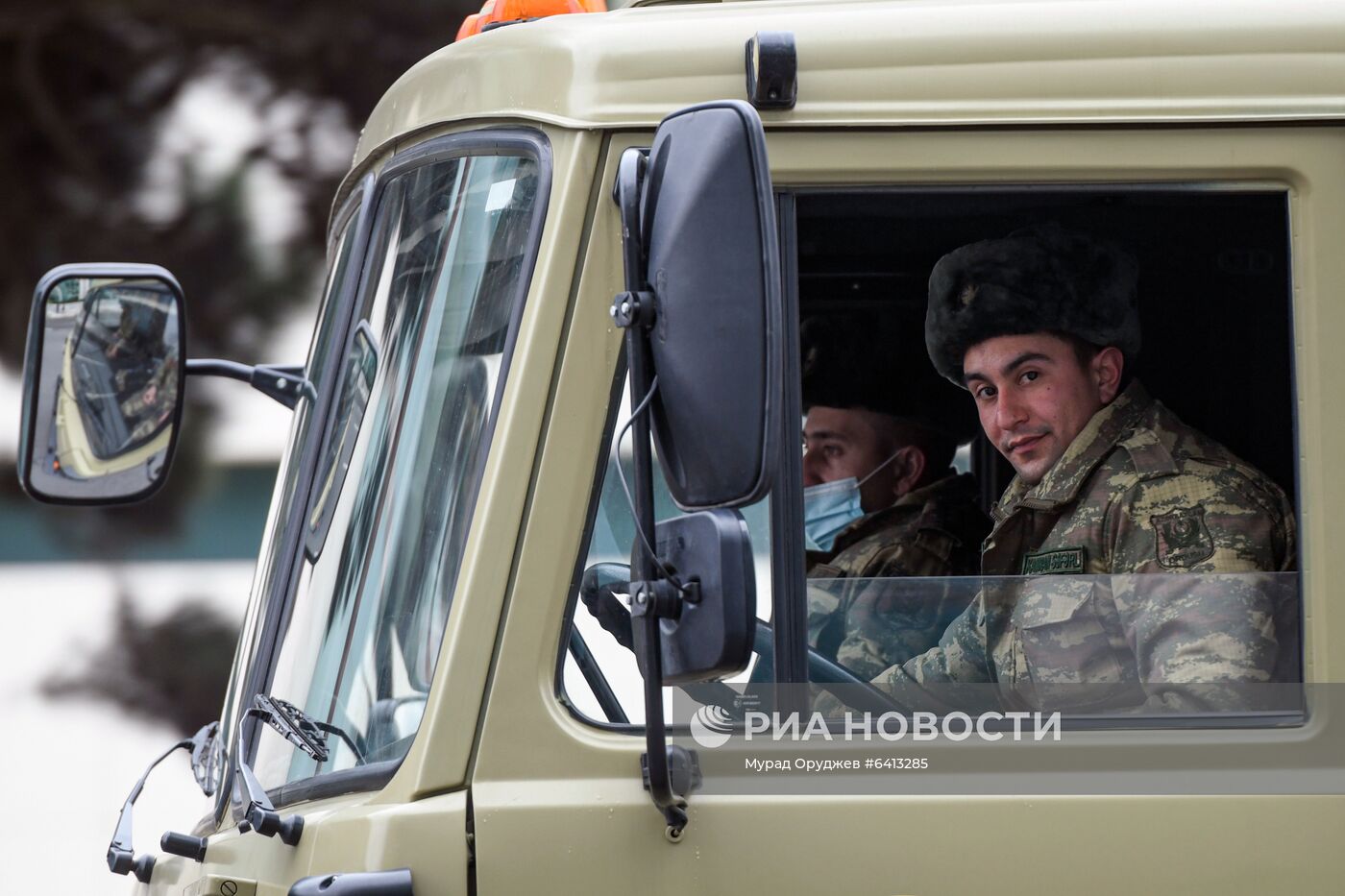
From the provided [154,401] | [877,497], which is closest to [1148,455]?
[877,497]

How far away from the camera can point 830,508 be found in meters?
2.53

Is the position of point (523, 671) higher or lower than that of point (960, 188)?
lower

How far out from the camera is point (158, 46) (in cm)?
568

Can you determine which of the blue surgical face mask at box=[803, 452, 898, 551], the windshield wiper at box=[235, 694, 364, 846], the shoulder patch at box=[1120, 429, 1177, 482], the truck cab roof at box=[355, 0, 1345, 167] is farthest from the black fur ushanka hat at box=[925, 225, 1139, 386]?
the windshield wiper at box=[235, 694, 364, 846]

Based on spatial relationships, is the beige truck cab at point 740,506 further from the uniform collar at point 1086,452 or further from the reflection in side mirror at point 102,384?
the reflection in side mirror at point 102,384

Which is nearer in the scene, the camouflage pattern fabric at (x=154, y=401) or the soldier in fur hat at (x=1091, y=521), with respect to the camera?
the soldier in fur hat at (x=1091, y=521)

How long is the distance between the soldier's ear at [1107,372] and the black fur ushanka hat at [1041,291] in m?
0.01

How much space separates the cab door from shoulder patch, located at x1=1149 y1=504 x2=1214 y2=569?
0.13 m

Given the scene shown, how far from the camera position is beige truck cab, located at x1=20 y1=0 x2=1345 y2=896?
5.56ft

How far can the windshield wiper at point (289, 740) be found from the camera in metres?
1.83

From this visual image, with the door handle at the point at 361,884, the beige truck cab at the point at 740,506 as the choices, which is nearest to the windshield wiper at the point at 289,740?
the beige truck cab at the point at 740,506

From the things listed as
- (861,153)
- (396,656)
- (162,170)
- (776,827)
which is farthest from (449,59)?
(162,170)

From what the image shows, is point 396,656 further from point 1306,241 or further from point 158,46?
point 158,46

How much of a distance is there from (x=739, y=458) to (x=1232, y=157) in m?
0.74
